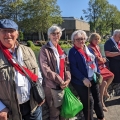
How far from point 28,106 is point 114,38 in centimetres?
319

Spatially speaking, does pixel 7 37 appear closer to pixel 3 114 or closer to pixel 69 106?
pixel 3 114

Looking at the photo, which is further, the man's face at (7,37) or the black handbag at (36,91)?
the black handbag at (36,91)

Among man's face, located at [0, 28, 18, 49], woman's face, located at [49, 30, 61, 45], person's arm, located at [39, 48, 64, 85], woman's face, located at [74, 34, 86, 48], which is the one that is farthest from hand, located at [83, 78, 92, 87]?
man's face, located at [0, 28, 18, 49]

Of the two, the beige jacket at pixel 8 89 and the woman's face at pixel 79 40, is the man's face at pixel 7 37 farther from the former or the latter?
the woman's face at pixel 79 40

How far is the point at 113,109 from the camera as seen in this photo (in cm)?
463

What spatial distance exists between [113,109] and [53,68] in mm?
2129

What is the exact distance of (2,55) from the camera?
90.7 inches

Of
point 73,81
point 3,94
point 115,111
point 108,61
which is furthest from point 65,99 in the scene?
point 108,61

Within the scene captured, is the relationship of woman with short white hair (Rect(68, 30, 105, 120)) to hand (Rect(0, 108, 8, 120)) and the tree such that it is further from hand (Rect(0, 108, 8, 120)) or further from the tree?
the tree

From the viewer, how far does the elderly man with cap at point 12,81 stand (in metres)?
2.26

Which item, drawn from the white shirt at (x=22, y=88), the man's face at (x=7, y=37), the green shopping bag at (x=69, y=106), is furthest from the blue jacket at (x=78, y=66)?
the man's face at (x=7, y=37)

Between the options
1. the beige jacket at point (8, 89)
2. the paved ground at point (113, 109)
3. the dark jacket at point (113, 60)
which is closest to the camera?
the beige jacket at point (8, 89)

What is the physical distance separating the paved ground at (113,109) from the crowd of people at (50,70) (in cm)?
19

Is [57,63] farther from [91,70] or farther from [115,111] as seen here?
[115,111]
